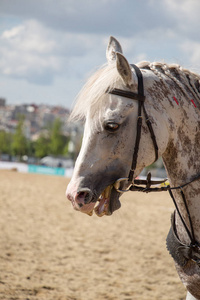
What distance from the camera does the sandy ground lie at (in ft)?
18.8

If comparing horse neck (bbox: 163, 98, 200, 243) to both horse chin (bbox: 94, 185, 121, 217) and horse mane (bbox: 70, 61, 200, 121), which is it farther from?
horse chin (bbox: 94, 185, 121, 217)

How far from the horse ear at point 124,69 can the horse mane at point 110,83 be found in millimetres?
48

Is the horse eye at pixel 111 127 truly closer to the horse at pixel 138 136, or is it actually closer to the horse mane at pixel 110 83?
the horse at pixel 138 136

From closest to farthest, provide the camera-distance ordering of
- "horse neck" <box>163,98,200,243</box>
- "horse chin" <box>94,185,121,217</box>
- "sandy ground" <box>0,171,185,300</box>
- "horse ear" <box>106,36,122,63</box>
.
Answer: "horse chin" <box>94,185,121,217</box>
"horse neck" <box>163,98,200,243</box>
"horse ear" <box>106,36,122,63</box>
"sandy ground" <box>0,171,185,300</box>

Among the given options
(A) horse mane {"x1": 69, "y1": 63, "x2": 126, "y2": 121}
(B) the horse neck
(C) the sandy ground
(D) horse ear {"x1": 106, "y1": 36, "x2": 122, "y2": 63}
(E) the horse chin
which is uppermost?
(D) horse ear {"x1": 106, "y1": 36, "x2": 122, "y2": 63}

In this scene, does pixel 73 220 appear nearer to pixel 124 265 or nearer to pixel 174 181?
pixel 124 265

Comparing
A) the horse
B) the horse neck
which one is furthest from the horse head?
the horse neck

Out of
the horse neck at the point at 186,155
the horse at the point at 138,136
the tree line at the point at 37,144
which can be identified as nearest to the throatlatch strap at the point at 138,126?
the horse at the point at 138,136

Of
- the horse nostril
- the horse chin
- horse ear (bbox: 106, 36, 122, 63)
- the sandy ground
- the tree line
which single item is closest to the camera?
the horse nostril

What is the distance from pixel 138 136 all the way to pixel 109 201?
42 cm

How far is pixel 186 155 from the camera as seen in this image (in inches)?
94.0

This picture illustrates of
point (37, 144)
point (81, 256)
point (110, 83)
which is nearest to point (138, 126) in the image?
point (110, 83)

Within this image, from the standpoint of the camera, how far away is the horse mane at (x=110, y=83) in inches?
88.4

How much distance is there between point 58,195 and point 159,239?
7.67m
